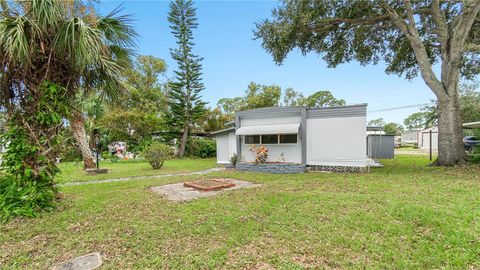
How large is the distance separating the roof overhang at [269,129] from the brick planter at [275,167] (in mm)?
1535

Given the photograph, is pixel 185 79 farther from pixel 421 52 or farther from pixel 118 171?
pixel 421 52

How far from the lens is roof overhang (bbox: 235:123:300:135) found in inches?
413

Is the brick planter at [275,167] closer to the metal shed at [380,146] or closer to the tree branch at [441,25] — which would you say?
the tree branch at [441,25]

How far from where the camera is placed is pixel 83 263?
2.91 m

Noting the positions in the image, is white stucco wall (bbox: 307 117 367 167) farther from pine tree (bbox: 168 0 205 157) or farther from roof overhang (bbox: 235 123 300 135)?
pine tree (bbox: 168 0 205 157)

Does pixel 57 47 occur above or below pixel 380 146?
above

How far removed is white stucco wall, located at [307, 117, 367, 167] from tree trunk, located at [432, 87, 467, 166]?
3.40 m

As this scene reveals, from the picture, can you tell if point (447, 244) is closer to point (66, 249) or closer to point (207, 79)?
point (66, 249)

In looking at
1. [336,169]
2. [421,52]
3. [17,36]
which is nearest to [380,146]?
[421,52]

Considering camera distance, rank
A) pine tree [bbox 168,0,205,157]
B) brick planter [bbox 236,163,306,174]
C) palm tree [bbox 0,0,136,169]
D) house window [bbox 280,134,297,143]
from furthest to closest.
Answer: pine tree [bbox 168,0,205,157] → house window [bbox 280,134,297,143] → brick planter [bbox 236,163,306,174] → palm tree [bbox 0,0,136,169]

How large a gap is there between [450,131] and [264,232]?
1029 centimetres

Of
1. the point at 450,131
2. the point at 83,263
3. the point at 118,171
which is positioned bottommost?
the point at 118,171

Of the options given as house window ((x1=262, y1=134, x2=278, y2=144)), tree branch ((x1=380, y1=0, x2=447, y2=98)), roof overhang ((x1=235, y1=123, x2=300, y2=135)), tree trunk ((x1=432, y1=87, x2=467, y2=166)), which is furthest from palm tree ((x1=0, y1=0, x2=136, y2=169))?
tree trunk ((x1=432, y1=87, x2=467, y2=166))

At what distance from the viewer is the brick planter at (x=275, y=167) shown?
1030 cm
